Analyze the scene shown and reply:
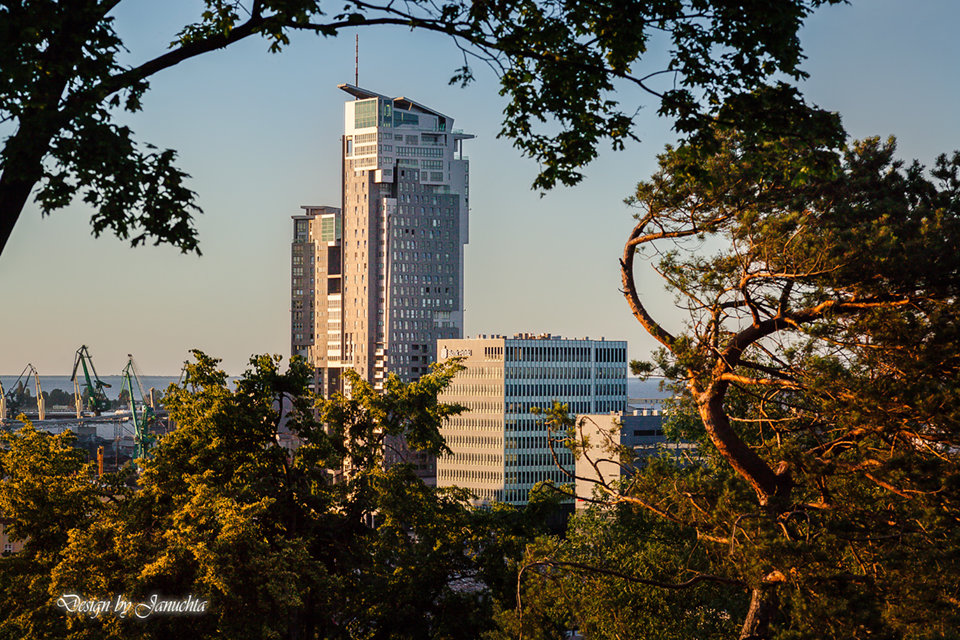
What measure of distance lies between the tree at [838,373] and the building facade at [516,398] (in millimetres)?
113550

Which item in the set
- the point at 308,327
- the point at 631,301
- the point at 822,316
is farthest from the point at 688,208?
the point at 308,327

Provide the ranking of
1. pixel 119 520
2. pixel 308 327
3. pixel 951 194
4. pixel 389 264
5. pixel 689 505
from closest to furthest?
pixel 951 194 → pixel 689 505 → pixel 119 520 → pixel 389 264 → pixel 308 327

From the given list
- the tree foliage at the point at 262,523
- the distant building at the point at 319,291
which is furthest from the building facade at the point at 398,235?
the tree foliage at the point at 262,523

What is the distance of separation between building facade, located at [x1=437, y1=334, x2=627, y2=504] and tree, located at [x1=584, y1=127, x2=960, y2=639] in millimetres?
113550

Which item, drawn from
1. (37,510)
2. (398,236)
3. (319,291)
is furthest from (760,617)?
(319,291)

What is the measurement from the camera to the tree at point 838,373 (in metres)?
9.61

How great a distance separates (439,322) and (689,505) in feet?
466

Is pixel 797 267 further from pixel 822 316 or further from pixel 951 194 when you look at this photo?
pixel 951 194

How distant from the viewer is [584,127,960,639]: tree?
9.61 metres

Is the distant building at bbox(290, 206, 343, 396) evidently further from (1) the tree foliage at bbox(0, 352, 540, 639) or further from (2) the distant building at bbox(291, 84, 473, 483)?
(1) the tree foliage at bbox(0, 352, 540, 639)

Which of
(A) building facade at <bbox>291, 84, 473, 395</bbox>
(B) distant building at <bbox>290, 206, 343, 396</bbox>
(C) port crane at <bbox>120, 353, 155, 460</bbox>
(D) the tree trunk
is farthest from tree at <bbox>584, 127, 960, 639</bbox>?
(B) distant building at <bbox>290, 206, 343, 396</bbox>

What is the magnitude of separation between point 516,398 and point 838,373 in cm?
11668

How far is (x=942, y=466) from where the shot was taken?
9.84 metres

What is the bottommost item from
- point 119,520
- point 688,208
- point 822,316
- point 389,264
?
point 119,520
